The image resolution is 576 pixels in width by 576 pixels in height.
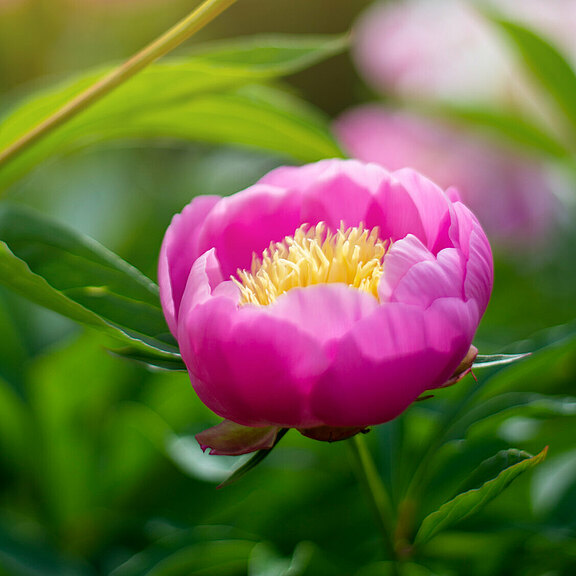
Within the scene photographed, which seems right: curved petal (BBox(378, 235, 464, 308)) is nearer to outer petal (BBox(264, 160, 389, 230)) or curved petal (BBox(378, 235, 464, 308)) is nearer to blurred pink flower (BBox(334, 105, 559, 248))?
outer petal (BBox(264, 160, 389, 230))

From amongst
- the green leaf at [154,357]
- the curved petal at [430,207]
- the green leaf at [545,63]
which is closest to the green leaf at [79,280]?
the green leaf at [154,357]

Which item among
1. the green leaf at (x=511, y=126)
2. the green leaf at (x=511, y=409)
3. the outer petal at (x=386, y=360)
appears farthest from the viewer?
the green leaf at (x=511, y=126)

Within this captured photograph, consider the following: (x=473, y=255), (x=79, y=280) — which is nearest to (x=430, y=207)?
(x=473, y=255)

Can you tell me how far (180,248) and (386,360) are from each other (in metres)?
0.11

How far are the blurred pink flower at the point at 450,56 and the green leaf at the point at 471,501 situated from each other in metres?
0.73

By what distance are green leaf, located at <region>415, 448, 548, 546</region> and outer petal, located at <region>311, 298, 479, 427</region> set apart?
0.05 metres

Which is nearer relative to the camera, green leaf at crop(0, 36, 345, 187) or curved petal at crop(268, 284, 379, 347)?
curved petal at crop(268, 284, 379, 347)

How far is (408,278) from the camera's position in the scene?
265 mm

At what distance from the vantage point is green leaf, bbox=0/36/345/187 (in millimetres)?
401

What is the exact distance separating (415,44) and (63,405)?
2.44 ft

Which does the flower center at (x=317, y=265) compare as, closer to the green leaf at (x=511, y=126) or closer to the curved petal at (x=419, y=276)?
the curved petal at (x=419, y=276)

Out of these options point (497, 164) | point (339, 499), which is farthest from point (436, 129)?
point (339, 499)

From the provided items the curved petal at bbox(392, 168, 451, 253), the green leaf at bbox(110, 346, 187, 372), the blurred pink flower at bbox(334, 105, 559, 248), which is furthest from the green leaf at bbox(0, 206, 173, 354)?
the blurred pink flower at bbox(334, 105, 559, 248)

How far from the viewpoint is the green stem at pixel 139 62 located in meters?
0.30
